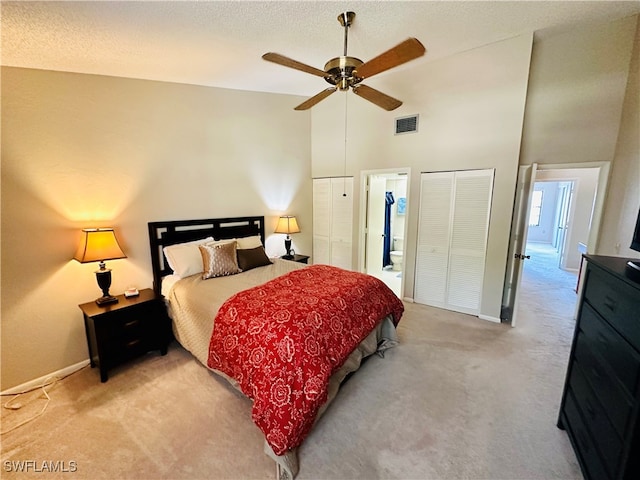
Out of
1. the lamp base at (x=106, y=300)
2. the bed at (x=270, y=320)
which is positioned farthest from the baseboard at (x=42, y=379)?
the bed at (x=270, y=320)

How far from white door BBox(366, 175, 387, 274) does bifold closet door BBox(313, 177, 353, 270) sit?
12.3 inches

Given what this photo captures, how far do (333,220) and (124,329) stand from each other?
326cm

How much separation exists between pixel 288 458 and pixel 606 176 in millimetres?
4120

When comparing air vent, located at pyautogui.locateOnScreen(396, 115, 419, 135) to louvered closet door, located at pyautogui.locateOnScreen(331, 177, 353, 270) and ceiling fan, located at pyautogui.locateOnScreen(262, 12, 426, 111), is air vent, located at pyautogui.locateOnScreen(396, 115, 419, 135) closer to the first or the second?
louvered closet door, located at pyautogui.locateOnScreen(331, 177, 353, 270)

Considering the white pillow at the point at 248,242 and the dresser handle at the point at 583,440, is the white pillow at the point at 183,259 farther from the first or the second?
the dresser handle at the point at 583,440

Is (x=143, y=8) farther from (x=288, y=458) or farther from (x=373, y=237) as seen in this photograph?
(x=373, y=237)

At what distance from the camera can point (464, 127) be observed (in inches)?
131

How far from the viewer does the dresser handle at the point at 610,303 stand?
1.36 m

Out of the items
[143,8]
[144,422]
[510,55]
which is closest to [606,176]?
[510,55]

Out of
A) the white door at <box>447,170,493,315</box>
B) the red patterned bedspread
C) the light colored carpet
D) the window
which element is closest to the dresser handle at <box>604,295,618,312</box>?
the light colored carpet

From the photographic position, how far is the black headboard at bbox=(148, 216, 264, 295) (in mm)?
2969

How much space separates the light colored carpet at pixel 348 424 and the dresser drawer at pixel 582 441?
13 centimetres

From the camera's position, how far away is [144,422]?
1929 millimetres

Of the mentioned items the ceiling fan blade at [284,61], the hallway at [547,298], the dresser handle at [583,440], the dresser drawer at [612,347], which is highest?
the ceiling fan blade at [284,61]
